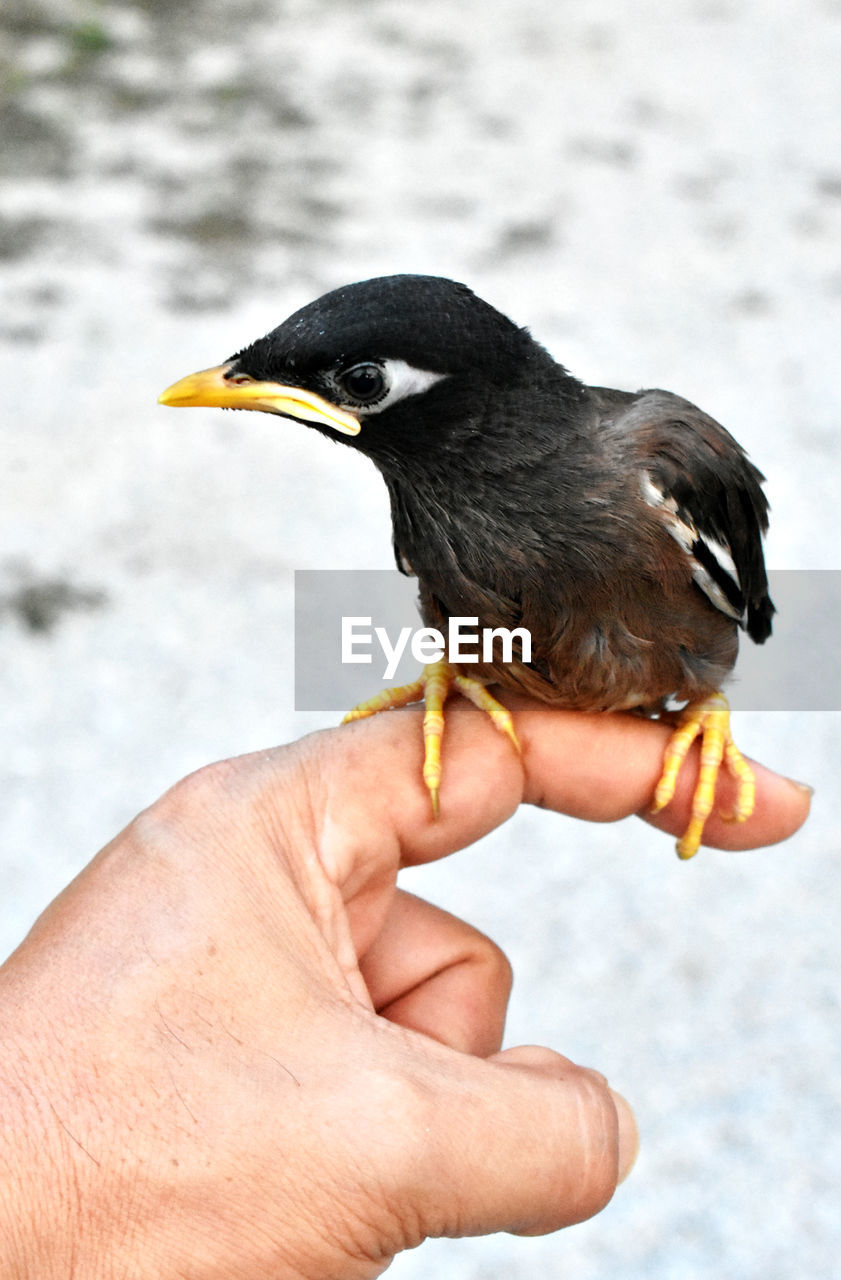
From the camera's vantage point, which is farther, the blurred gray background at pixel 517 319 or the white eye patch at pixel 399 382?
the blurred gray background at pixel 517 319

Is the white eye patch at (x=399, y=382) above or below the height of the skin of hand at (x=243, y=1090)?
above

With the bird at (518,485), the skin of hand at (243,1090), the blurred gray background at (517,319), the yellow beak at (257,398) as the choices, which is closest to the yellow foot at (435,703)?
the bird at (518,485)

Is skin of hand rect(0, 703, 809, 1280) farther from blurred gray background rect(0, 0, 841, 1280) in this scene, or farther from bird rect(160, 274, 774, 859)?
blurred gray background rect(0, 0, 841, 1280)

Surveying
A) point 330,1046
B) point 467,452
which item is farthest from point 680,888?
point 330,1046

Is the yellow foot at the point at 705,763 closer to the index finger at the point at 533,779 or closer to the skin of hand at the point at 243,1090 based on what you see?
the index finger at the point at 533,779

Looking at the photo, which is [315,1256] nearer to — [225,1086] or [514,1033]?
[225,1086]

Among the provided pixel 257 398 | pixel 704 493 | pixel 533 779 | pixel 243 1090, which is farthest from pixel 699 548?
pixel 243 1090
